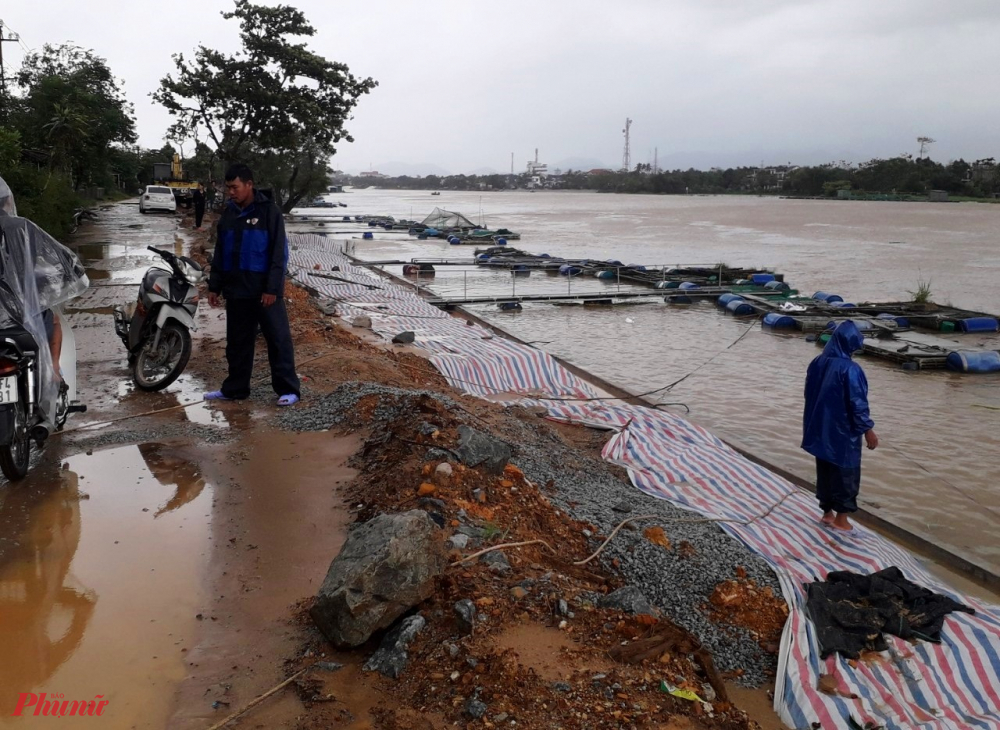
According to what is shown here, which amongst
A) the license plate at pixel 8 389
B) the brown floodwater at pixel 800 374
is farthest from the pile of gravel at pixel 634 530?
the brown floodwater at pixel 800 374

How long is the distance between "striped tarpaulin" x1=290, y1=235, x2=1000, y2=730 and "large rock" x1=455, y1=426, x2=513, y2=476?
144 centimetres

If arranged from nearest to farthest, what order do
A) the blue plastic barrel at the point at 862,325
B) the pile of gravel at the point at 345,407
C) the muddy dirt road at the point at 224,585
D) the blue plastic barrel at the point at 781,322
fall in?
1. the muddy dirt road at the point at 224,585
2. the pile of gravel at the point at 345,407
3. the blue plastic barrel at the point at 862,325
4. the blue plastic barrel at the point at 781,322

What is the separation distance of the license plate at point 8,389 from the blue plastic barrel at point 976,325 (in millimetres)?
17264

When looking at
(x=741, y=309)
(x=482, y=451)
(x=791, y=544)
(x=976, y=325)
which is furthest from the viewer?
(x=741, y=309)

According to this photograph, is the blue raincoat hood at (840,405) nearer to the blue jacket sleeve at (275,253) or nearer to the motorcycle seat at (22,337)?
the blue jacket sleeve at (275,253)

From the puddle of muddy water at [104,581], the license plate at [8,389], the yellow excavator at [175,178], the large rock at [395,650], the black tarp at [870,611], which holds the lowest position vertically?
the black tarp at [870,611]

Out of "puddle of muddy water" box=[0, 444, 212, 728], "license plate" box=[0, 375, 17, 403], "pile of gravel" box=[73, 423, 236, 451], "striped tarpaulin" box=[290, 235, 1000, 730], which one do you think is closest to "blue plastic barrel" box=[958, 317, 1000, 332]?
"striped tarpaulin" box=[290, 235, 1000, 730]

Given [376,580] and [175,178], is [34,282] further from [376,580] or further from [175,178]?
[175,178]

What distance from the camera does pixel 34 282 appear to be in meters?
4.52

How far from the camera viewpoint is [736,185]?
154 meters

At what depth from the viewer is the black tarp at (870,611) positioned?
11.2 ft

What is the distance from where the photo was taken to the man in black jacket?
5.58 meters

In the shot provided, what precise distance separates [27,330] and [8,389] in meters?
0.45

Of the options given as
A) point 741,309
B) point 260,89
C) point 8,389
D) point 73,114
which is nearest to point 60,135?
point 73,114
